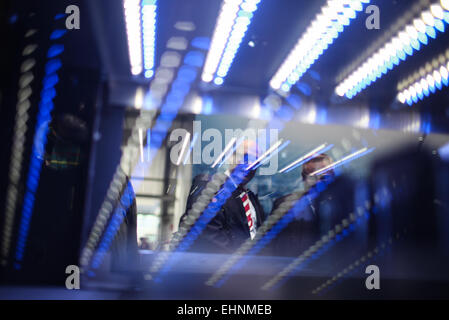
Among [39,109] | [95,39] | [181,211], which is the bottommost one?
[181,211]

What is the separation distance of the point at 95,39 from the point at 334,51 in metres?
1.30

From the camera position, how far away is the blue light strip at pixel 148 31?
4.35ft

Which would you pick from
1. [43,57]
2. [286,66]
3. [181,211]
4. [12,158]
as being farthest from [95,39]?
[286,66]

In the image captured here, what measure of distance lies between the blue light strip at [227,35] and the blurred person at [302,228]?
0.72 metres

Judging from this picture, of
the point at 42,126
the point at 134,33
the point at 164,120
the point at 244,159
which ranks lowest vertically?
the point at 244,159

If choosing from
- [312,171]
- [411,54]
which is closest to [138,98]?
[312,171]

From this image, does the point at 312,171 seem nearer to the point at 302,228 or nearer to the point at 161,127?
the point at 302,228

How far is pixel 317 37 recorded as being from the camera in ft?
5.62

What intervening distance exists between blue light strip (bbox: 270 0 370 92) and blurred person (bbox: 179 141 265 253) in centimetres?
75

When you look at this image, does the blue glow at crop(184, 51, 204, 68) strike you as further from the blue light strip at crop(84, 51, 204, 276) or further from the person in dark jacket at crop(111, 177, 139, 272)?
the person in dark jacket at crop(111, 177, 139, 272)

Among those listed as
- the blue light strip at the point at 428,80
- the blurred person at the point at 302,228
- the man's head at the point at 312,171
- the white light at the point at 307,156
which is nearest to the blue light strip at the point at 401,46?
the blue light strip at the point at 428,80

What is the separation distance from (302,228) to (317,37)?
967mm

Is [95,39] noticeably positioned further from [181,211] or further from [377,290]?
[377,290]
